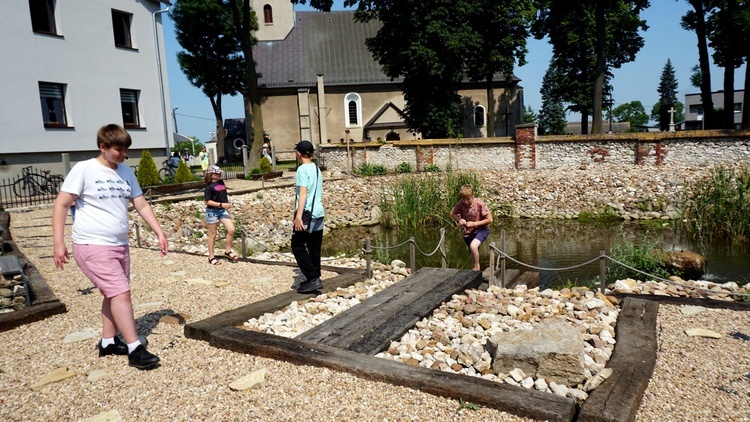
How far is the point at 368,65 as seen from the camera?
42094mm

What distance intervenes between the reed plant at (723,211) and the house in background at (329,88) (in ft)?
89.3

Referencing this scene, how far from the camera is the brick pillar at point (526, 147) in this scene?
70.3 feet

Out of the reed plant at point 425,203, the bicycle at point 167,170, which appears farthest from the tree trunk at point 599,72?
the bicycle at point 167,170

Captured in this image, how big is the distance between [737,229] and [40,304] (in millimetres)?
A: 13876

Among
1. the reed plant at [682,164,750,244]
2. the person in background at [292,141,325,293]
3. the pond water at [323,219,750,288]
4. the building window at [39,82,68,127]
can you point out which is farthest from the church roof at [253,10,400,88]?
the person in background at [292,141,325,293]

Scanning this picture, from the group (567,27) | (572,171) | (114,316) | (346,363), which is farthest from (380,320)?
(567,27)

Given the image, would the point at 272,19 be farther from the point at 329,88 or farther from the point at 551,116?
the point at 551,116

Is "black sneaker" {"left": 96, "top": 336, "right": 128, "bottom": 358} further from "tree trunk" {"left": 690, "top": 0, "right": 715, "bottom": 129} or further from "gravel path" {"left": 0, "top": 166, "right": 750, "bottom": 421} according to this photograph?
"tree trunk" {"left": 690, "top": 0, "right": 715, "bottom": 129}

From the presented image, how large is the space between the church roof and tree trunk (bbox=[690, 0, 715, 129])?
21515mm

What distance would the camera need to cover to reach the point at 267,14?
143 ft

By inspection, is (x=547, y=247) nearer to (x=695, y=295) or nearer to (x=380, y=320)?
(x=695, y=295)

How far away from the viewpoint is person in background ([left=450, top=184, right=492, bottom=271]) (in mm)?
7898

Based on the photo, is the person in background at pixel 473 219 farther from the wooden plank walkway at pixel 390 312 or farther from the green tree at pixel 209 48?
the green tree at pixel 209 48

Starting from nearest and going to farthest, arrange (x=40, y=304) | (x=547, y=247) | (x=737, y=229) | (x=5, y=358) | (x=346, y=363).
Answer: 1. (x=346, y=363)
2. (x=5, y=358)
3. (x=40, y=304)
4. (x=737, y=229)
5. (x=547, y=247)
